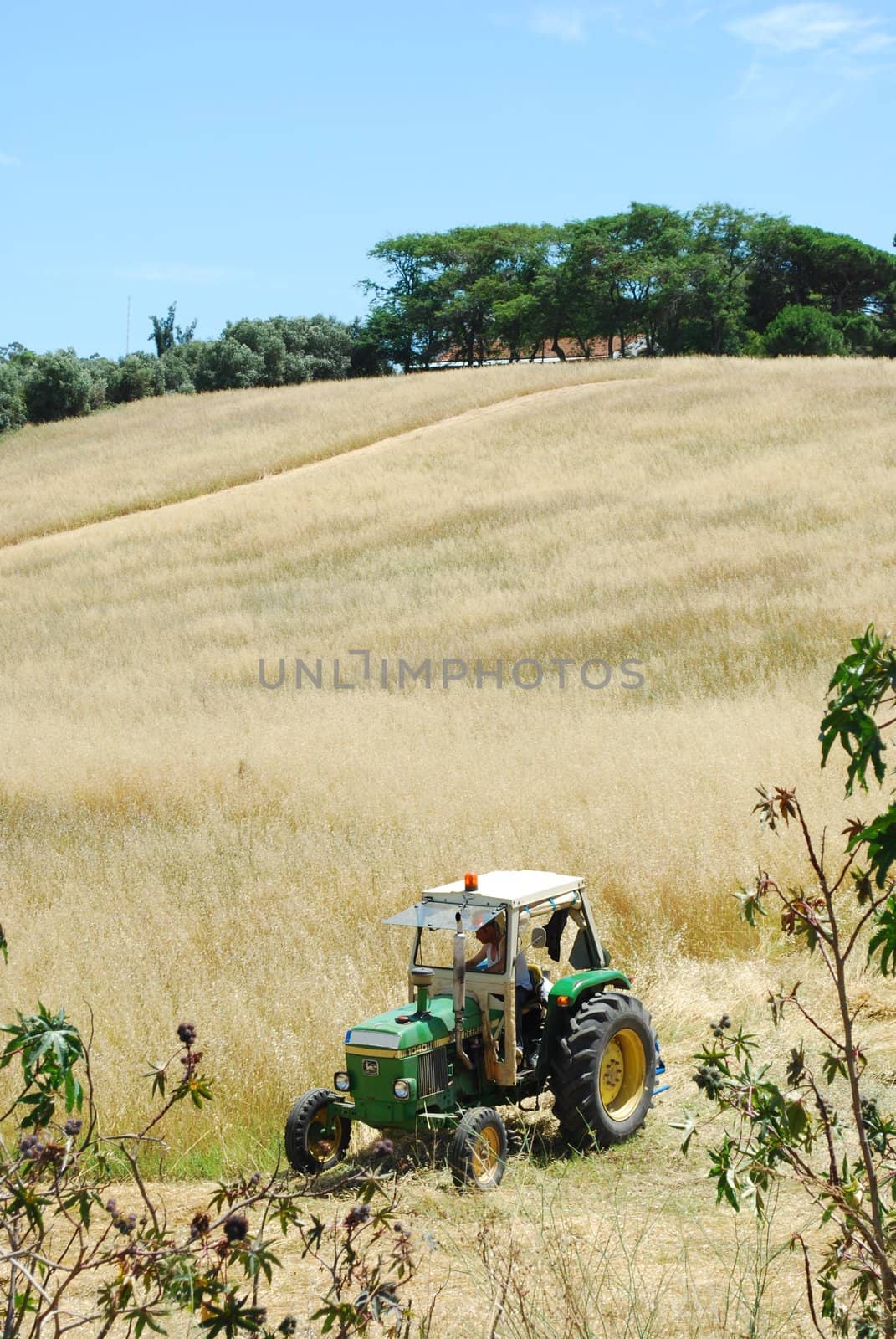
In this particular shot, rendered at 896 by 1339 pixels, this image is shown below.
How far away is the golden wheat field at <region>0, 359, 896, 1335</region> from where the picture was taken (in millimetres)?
7156

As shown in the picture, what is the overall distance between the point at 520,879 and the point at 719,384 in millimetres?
38959

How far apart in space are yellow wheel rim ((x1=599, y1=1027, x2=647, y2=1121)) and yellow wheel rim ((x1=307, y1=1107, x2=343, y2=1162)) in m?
1.33

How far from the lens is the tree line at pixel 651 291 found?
73.6 meters

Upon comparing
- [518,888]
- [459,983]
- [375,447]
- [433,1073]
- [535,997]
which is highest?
→ [375,447]

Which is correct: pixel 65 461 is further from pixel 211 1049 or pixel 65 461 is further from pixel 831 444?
pixel 211 1049

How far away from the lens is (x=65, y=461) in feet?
153

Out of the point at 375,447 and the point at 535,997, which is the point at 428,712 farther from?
the point at 375,447

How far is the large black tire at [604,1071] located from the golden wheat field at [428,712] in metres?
0.19

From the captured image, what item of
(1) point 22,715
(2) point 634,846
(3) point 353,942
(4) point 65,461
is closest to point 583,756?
(2) point 634,846

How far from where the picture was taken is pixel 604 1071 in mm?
6316

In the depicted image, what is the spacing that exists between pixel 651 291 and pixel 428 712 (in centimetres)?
6425
